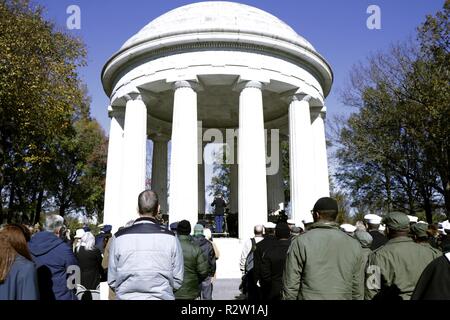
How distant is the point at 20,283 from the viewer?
4902 millimetres

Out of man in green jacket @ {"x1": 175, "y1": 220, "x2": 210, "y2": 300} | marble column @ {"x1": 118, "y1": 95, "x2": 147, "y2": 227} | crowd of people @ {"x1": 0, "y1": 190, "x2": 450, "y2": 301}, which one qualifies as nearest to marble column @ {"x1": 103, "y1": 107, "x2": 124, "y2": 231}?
marble column @ {"x1": 118, "y1": 95, "x2": 147, "y2": 227}

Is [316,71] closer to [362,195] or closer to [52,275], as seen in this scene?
[362,195]

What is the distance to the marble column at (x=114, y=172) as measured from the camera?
31.5 m

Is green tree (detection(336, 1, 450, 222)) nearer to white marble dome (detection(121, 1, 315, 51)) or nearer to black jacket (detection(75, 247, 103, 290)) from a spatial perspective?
white marble dome (detection(121, 1, 315, 51))

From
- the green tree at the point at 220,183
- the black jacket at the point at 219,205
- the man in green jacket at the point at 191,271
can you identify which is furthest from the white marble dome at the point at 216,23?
the green tree at the point at 220,183

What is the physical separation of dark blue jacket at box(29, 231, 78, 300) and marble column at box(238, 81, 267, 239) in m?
18.4

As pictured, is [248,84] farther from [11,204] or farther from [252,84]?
[11,204]

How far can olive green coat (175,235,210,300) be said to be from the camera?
27.8 ft

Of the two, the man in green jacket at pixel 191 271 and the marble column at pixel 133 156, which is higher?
the marble column at pixel 133 156

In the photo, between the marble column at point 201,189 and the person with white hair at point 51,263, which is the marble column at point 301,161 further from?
the person with white hair at point 51,263

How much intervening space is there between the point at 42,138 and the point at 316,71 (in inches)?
1098

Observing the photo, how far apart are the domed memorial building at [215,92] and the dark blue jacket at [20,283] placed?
66.3 feet

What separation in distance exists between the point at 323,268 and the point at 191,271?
3635 mm

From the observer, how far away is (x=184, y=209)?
2525 centimetres
